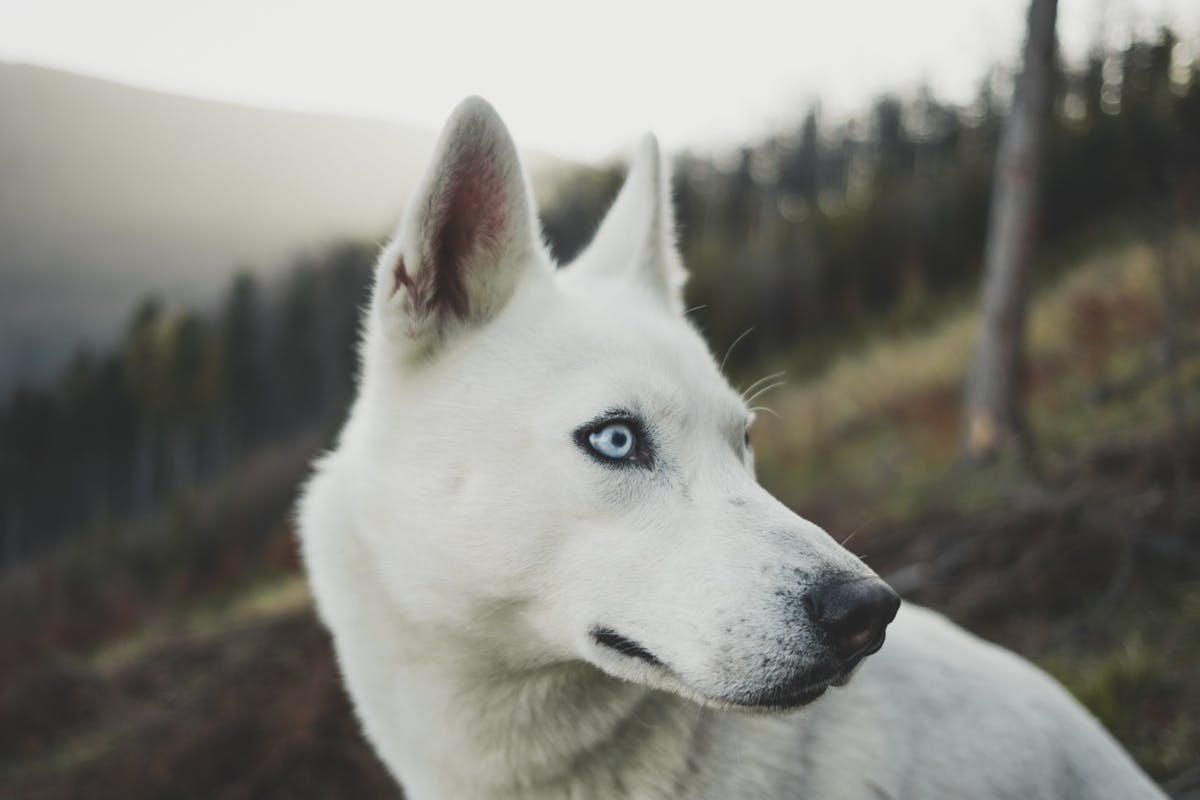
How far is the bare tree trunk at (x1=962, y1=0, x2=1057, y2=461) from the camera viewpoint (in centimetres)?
771

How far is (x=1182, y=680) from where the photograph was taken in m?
3.27

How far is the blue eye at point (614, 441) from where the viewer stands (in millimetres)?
1754

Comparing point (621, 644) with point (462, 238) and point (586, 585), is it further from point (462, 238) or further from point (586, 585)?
point (462, 238)

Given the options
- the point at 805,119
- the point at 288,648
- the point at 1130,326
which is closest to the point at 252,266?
the point at 288,648

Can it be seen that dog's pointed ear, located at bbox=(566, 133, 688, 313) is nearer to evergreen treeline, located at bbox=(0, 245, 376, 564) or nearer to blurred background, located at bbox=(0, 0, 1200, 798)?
blurred background, located at bbox=(0, 0, 1200, 798)

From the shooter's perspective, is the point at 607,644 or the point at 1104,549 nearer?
the point at 607,644

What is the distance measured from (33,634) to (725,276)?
21.7 metres

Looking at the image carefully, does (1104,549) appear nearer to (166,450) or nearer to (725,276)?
(166,450)

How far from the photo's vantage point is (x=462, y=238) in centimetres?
203

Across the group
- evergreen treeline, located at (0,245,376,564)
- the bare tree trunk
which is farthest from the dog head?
evergreen treeline, located at (0,245,376,564)

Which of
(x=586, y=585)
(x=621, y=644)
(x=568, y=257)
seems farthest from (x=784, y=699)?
(x=568, y=257)

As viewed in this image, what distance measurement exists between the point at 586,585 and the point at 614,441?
0.32 metres

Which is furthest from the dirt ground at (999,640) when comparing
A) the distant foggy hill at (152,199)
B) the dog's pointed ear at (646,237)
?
the distant foggy hill at (152,199)

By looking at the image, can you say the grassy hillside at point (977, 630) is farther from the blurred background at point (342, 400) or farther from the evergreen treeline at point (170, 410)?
the evergreen treeline at point (170, 410)
